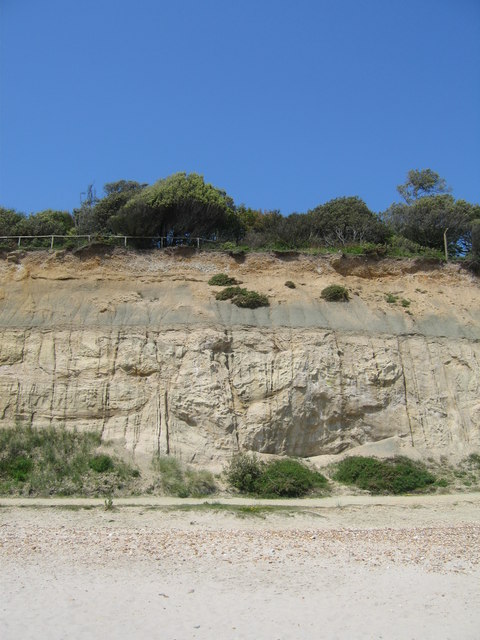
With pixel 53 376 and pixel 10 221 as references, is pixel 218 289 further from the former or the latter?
pixel 10 221

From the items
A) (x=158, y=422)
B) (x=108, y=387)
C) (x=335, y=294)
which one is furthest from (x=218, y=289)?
(x=158, y=422)

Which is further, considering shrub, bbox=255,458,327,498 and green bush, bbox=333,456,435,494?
green bush, bbox=333,456,435,494

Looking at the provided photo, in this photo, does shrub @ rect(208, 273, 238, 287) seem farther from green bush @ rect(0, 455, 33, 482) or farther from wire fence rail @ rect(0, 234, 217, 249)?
green bush @ rect(0, 455, 33, 482)

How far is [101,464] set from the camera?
2300 centimetres

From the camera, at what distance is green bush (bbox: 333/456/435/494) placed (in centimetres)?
2384

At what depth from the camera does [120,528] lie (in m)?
17.0

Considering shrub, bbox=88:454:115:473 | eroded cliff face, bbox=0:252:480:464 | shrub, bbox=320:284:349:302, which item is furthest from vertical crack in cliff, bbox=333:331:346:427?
shrub, bbox=88:454:115:473

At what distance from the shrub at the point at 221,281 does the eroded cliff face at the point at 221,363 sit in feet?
1.54

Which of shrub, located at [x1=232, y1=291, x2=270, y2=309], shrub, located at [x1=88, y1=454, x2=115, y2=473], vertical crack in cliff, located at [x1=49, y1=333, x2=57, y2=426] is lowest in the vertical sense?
shrub, located at [x1=88, y1=454, x2=115, y2=473]

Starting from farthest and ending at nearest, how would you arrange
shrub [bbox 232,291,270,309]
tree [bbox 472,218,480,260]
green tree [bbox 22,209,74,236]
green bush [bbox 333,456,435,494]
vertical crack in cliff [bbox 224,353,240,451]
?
tree [bbox 472,218,480,260] < green tree [bbox 22,209,74,236] < shrub [bbox 232,291,270,309] < vertical crack in cliff [bbox 224,353,240,451] < green bush [bbox 333,456,435,494]

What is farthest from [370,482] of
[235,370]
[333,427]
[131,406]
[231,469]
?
[131,406]

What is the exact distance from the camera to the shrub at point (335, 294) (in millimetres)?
31422

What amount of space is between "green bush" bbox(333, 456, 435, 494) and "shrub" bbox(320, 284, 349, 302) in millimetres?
9083

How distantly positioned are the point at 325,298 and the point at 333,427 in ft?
24.9
